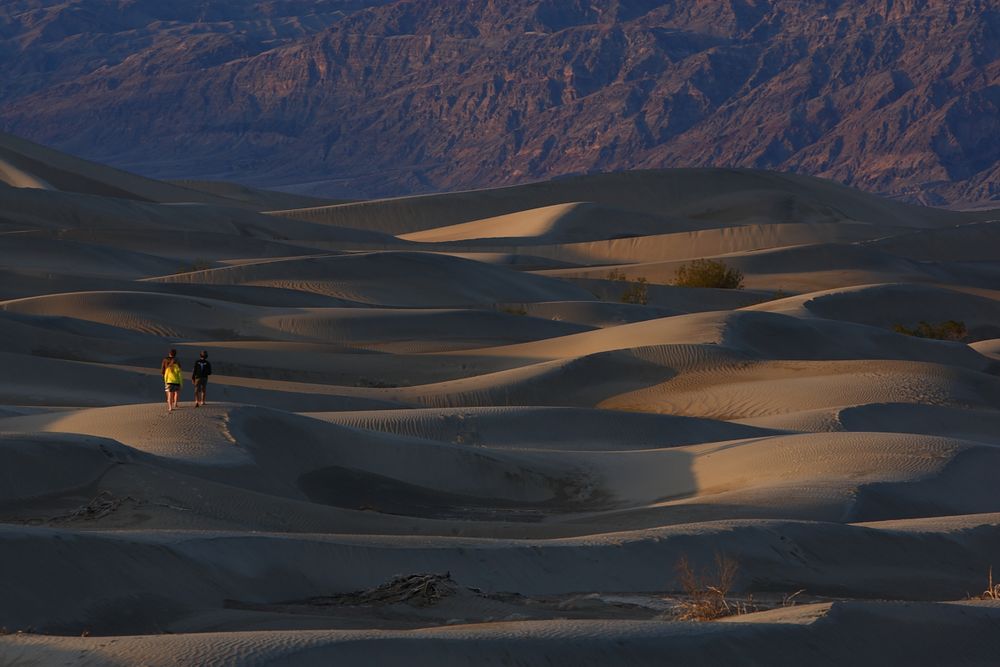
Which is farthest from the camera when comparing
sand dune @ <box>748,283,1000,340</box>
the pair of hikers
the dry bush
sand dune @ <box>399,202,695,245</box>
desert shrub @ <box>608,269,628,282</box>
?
sand dune @ <box>399,202,695,245</box>

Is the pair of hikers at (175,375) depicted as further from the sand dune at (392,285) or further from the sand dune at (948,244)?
the sand dune at (948,244)

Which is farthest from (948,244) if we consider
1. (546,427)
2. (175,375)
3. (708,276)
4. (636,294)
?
(175,375)

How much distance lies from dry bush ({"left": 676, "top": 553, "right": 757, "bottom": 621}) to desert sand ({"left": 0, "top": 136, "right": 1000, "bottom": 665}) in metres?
0.07

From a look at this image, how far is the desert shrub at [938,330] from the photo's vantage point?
3501 cm

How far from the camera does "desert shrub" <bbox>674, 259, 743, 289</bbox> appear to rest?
4319cm

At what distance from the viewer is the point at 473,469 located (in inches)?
593

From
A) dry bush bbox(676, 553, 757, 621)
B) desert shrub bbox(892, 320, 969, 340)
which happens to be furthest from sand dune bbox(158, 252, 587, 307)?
dry bush bbox(676, 553, 757, 621)

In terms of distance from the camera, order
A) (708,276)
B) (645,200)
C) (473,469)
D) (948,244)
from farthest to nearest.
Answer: (645,200) < (948,244) < (708,276) < (473,469)

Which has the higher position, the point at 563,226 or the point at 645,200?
the point at 645,200

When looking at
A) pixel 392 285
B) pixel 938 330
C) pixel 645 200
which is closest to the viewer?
pixel 938 330

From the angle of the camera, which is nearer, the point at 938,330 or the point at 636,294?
the point at 938,330

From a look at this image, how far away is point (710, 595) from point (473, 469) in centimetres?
641

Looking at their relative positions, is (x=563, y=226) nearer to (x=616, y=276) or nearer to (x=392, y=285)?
(x=616, y=276)

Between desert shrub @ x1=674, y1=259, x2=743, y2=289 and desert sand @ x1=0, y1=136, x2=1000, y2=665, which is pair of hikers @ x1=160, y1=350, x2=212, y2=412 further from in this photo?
desert shrub @ x1=674, y1=259, x2=743, y2=289
